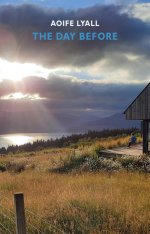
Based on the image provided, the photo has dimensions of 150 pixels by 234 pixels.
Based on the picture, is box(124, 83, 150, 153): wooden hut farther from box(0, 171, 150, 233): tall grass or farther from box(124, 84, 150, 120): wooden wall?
box(0, 171, 150, 233): tall grass

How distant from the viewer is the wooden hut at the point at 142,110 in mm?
22355

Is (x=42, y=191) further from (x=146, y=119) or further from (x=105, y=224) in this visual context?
(x=146, y=119)

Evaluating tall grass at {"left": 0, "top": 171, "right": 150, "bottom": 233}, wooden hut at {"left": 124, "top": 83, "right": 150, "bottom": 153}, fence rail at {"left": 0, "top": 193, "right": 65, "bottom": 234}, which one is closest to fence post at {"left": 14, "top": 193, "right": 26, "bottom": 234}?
fence rail at {"left": 0, "top": 193, "right": 65, "bottom": 234}

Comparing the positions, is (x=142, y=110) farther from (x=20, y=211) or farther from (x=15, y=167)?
(x=20, y=211)

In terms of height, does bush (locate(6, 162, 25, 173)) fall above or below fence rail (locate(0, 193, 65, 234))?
below

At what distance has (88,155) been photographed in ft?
75.6

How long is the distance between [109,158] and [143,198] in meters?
12.6

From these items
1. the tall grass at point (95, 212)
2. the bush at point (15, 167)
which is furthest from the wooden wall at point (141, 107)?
the tall grass at point (95, 212)

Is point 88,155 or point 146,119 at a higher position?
point 146,119

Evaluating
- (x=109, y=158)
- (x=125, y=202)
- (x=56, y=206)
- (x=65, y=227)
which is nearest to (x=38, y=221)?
(x=65, y=227)

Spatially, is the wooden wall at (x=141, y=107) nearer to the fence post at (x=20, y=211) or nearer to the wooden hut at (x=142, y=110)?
the wooden hut at (x=142, y=110)

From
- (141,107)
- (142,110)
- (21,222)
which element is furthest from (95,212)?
(141,107)

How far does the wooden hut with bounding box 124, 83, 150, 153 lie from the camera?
880 inches

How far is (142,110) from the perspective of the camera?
22.7 m
